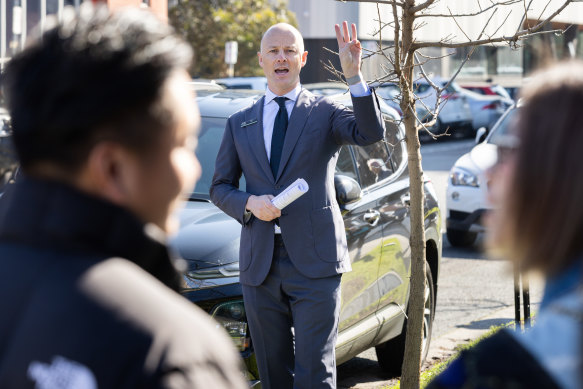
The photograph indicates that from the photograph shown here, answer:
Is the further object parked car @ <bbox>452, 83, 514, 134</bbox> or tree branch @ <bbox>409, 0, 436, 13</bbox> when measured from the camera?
parked car @ <bbox>452, 83, 514, 134</bbox>

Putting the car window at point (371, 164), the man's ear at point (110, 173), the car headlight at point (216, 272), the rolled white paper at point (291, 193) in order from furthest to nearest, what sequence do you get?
the car window at point (371, 164), the car headlight at point (216, 272), the rolled white paper at point (291, 193), the man's ear at point (110, 173)

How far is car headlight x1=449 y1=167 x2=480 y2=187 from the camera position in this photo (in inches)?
442

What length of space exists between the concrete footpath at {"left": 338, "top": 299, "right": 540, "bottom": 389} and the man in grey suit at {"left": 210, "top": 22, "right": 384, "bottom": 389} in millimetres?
1869

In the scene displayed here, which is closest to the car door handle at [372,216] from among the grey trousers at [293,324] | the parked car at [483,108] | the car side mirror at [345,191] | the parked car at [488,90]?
the car side mirror at [345,191]

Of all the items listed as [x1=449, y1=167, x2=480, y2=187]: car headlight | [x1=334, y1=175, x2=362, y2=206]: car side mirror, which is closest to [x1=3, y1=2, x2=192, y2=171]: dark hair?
[x1=334, y1=175, x2=362, y2=206]: car side mirror

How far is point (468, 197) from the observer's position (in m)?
11.2

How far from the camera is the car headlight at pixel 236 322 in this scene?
16.0 ft

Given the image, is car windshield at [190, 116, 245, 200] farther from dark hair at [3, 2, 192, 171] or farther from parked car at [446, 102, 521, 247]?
parked car at [446, 102, 521, 247]

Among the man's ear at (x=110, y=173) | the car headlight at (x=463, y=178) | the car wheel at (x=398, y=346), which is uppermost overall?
the man's ear at (x=110, y=173)

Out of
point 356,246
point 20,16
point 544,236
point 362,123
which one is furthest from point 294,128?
point 20,16

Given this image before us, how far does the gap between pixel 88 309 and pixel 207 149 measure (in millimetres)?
4555

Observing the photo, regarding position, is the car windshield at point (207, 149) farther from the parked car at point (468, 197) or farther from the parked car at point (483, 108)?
the parked car at point (483, 108)

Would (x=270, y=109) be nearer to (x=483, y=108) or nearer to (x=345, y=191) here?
(x=345, y=191)

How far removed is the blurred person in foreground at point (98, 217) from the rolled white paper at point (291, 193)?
2791 millimetres
